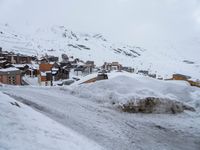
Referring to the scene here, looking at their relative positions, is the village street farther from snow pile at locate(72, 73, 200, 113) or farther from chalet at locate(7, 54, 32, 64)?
chalet at locate(7, 54, 32, 64)

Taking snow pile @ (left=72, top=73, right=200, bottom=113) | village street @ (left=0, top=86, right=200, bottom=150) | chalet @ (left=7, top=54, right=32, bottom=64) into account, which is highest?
chalet @ (left=7, top=54, right=32, bottom=64)

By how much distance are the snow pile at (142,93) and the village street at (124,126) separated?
0.91 metres

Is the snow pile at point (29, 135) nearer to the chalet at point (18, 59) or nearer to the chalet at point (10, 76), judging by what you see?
the chalet at point (10, 76)

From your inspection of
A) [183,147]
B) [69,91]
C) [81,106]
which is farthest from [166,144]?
[69,91]

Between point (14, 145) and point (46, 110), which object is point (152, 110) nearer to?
point (46, 110)

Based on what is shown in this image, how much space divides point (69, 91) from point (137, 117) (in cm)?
663

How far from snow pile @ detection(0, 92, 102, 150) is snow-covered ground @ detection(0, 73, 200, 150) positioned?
25cm

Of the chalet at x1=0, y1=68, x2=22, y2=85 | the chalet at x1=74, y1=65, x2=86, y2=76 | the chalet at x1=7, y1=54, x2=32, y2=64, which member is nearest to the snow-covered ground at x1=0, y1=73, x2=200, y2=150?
the chalet at x1=0, y1=68, x2=22, y2=85

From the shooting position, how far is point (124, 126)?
9.63m

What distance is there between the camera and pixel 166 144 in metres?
8.34

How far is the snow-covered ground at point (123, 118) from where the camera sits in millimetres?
8219

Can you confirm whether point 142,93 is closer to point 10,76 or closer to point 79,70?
point 10,76

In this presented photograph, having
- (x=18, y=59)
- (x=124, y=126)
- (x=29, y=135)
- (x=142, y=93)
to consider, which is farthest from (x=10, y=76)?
(x=18, y=59)

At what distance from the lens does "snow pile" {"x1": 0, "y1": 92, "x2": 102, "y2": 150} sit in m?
5.26
